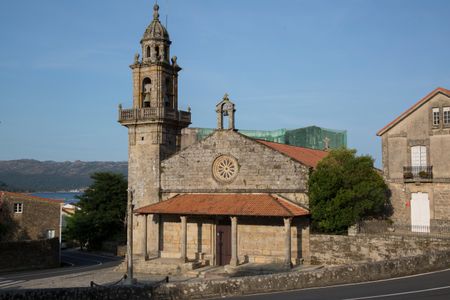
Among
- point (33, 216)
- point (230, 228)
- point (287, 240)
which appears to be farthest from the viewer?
point (33, 216)

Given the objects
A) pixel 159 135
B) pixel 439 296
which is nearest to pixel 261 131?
pixel 159 135

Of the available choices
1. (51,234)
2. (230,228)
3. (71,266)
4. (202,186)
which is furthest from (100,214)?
(230,228)

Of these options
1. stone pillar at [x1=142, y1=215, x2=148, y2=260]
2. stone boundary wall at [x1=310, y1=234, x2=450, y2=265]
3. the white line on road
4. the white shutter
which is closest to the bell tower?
stone pillar at [x1=142, y1=215, x2=148, y2=260]

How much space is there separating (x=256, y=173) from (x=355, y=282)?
1452 centimetres

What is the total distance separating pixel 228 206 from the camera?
30.7 meters

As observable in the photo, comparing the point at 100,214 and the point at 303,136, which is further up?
the point at 303,136

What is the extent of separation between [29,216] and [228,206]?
21.9m

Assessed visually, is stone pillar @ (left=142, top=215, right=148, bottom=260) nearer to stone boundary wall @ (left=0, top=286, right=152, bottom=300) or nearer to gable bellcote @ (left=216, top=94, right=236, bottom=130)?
gable bellcote @ (left=216, top=94, right=236, bottom=130)

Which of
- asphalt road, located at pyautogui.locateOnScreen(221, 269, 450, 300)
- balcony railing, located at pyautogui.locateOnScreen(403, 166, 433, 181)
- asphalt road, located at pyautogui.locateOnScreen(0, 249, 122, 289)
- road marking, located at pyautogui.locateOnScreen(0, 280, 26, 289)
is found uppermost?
balcony railing, located at pyautogui.locateOnScreen(403, 166, 433, 181)

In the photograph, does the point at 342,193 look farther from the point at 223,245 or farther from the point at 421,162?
the point at 223,245

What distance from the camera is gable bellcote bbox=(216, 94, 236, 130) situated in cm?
3338

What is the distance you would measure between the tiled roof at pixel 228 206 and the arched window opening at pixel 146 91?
798 centimetres

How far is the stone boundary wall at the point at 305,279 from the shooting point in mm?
16189

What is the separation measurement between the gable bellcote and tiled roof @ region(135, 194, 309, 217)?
4863mm
